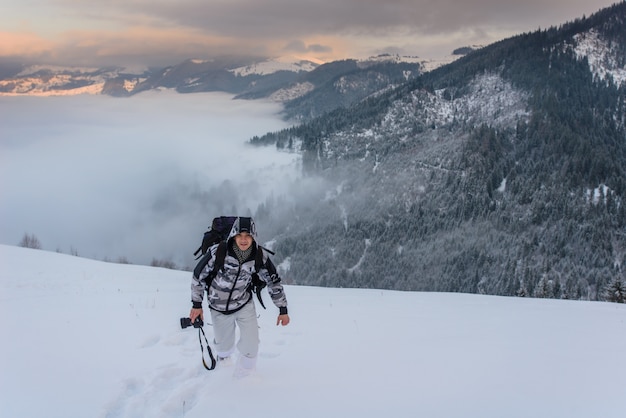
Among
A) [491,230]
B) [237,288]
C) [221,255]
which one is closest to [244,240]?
[221,255]

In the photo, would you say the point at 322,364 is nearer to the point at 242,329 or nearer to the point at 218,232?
the point at 242,329

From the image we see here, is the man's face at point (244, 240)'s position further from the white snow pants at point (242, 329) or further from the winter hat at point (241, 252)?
the white snow pants at point (242, 329)

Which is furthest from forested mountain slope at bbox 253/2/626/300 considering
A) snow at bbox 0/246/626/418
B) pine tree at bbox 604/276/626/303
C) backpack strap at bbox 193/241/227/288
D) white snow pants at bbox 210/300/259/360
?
backpack strap at bbox 193/241/227/288

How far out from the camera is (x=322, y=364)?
24.2 feet

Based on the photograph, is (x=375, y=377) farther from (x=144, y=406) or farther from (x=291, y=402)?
(x=144, y=406)

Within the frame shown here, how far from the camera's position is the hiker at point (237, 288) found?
6.59m

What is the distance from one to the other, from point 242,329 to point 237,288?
757 millimetres

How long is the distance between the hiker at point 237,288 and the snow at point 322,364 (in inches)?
23.8

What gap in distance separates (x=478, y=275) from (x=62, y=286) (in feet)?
456

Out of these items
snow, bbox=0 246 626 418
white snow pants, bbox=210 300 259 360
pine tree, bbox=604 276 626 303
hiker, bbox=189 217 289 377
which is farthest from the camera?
pine tree, bbox=604 276 626 303

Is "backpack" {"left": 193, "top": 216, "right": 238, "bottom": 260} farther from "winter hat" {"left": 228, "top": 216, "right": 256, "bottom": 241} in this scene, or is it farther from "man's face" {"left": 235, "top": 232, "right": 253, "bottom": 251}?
"man's face" {"left": 235, "top": 232, "right": 253, "bottom": 251}

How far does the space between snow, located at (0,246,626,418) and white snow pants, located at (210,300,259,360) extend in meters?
0.49

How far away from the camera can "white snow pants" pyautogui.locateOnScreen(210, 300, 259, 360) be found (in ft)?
22.6

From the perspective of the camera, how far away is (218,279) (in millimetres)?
6715
